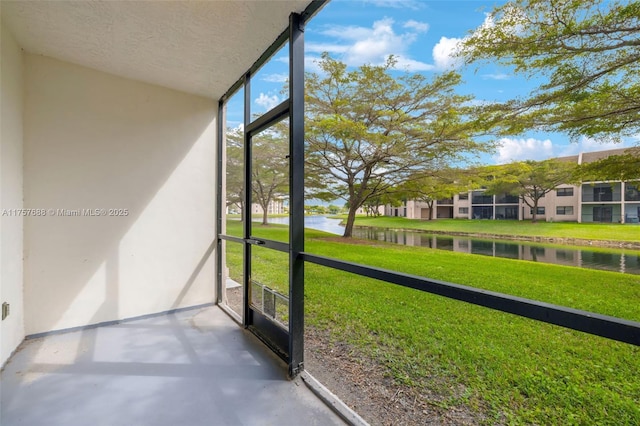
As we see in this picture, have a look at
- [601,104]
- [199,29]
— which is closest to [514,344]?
[601,104]

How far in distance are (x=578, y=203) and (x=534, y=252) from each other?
41cm

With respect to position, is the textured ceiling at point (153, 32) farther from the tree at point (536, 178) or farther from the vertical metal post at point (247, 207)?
the tree at point (536, 178)

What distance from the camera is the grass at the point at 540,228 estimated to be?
154 centimetres

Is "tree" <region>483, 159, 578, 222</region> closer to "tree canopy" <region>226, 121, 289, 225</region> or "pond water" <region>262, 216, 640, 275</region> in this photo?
"pond water" <region>262, 216, 640, 275</region>

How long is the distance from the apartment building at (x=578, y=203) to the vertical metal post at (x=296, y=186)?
4.70 feet

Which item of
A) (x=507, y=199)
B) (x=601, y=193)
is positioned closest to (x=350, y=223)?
(x=507, y=199)

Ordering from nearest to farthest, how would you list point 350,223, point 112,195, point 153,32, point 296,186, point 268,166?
point 296,186 < point 153,32 < point 268,166 < point 112,195 < point 350,223

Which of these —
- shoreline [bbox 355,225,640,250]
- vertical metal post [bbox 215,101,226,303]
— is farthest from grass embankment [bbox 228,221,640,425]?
vertical metal post [bbox 215,101,226,303]

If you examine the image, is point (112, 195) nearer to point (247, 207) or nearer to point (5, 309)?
point (5, 309)

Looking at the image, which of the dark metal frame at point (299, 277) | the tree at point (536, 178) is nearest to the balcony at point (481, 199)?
the tree at point (536, 178)

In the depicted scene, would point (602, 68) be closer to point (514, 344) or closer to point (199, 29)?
point (514, 344)

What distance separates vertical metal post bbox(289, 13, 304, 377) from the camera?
77.8 inches

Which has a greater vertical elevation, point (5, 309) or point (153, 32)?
point (153, 32)

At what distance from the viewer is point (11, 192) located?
2205 mm
